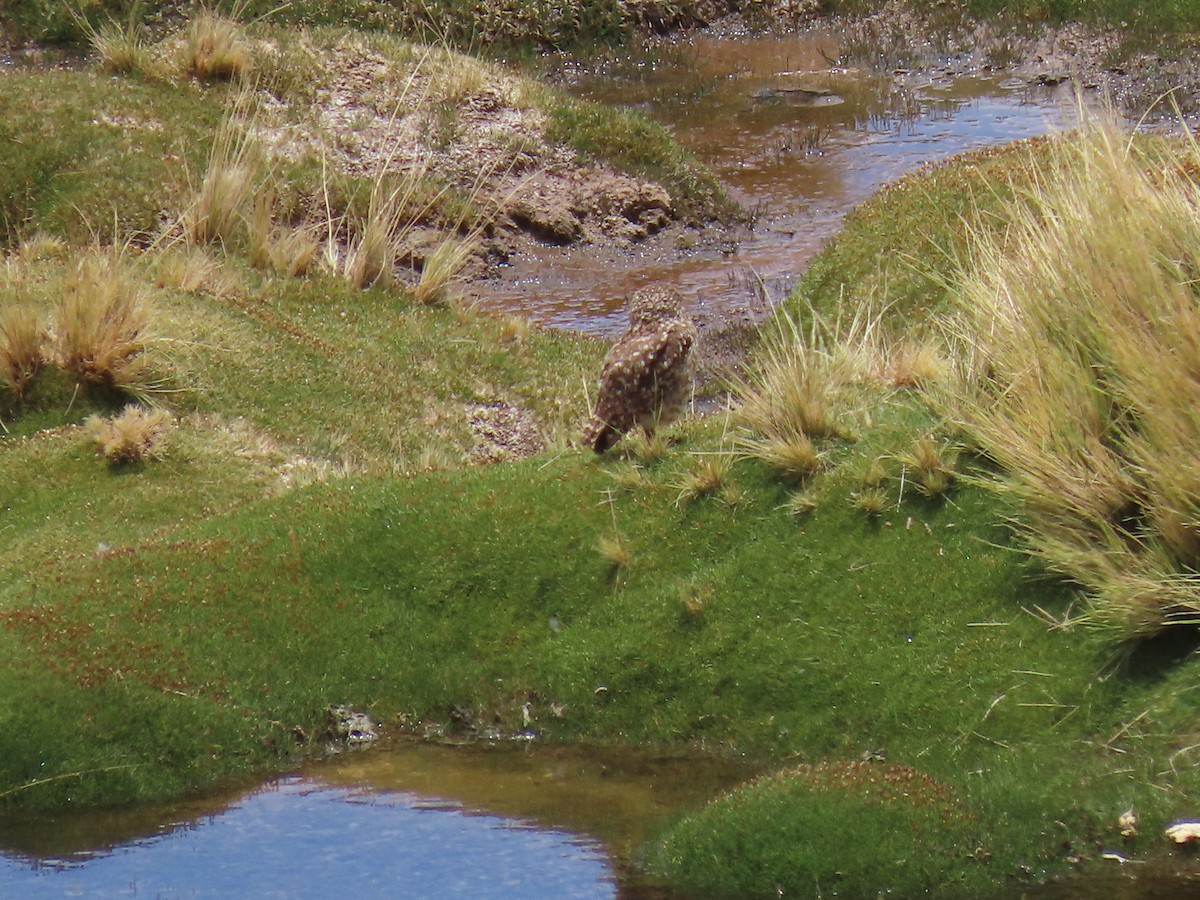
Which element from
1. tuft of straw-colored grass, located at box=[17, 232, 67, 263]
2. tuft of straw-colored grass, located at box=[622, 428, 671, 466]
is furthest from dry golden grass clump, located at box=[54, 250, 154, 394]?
tuft of straw-colored grass, located at box=[622, 428, 671, 466]

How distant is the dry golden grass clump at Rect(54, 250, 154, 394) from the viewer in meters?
13.4

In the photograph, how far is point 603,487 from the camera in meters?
10.6

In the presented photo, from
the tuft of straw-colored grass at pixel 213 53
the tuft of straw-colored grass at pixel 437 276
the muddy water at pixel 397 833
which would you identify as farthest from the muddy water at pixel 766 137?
the muddy water at pixel 397 833

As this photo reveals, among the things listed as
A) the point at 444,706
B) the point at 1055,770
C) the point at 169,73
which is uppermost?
the point at 169,73

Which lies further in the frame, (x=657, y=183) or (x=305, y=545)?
(x=657, y=183)

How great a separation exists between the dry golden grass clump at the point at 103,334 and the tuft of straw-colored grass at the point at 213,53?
8110mm

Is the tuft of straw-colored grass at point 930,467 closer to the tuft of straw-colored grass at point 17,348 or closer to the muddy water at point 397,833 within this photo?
the muddy water at point 397,833

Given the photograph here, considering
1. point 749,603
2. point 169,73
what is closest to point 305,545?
point 749,603

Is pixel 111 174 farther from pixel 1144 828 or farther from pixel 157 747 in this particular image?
pixel 1144 828

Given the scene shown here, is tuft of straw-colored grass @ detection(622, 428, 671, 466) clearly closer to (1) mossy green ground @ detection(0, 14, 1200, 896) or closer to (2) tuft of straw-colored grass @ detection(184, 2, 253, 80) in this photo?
(1) mossy green ground @ detection(0, 14, 1200, 896)

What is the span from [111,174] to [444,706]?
11.3 metres

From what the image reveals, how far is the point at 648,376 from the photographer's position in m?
10.9

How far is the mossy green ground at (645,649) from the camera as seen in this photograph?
7711 mm

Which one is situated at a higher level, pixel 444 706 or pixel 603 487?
pixel 603 487
